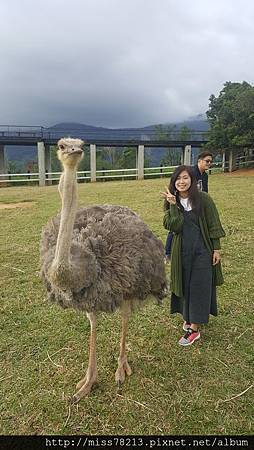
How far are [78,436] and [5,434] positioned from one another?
47 cm

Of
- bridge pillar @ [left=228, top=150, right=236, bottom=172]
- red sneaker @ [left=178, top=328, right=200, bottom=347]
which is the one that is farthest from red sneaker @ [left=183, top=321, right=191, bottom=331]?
bridge pillar @ [left=228, top=150, right=236, bottom=172]

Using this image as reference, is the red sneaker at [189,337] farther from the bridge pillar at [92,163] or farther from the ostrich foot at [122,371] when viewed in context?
the bridge pillar at [92,163]

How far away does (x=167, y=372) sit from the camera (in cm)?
299

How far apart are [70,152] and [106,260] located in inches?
31.6

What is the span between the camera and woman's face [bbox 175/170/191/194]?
9.76ft

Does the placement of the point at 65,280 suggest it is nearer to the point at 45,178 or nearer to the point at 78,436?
the point at 78,436

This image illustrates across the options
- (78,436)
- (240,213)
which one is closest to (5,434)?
(78,436)

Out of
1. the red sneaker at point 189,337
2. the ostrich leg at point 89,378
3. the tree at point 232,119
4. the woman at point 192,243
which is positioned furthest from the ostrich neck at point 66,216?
the tree at point 232,119

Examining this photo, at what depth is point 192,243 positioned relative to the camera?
3.15m

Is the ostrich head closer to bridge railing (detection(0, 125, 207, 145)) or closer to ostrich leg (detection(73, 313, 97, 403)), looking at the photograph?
ostrich leg (detection(73, 313, 97, 403))

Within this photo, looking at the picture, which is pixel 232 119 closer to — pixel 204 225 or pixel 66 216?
pixel 204 225

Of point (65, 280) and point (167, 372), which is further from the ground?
point (65, 280)

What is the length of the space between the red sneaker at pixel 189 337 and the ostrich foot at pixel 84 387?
0.88m

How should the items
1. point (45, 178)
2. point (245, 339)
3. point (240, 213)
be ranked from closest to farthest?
point (245, 339) < point (240, 213) < point (45, 178)
